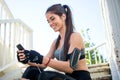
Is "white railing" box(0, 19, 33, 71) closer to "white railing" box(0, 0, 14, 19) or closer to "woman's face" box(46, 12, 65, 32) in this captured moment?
"white railing" box(0, 0, 14, 19)

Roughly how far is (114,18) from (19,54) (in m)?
1.55

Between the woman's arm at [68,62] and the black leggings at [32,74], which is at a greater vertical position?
the woman's arm at [68,62]

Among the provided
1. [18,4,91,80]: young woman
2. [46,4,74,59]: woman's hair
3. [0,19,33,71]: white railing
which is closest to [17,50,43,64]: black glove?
[18,4,91,80]: young woman

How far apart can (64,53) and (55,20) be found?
0.72 feet

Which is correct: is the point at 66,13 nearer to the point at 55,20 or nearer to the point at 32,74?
the point at 55,20

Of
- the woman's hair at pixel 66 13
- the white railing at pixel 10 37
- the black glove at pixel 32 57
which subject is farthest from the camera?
the white railing at pixel 10 37

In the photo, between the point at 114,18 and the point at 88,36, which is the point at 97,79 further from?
the point at 88,36

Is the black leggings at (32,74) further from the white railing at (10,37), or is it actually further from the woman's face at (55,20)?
the white railing at (10,37)

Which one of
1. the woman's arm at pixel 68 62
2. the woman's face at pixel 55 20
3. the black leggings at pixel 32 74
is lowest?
the black leggings at pixel 32 74

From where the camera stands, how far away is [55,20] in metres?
1.36

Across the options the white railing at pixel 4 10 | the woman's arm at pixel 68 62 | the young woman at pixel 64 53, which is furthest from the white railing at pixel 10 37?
the woman's arm at pixel 68 62

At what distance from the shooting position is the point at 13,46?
3230 mm

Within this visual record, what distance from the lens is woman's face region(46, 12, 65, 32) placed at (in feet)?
4.47

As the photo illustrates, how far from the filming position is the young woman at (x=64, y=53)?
3.76ft
